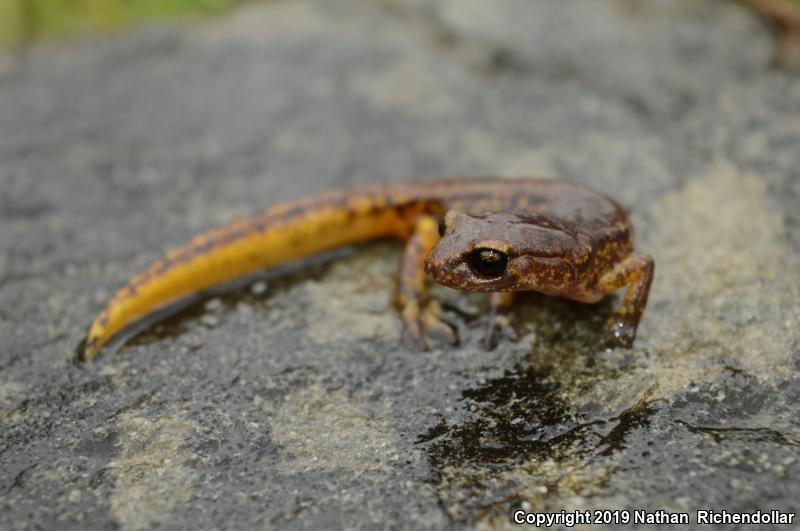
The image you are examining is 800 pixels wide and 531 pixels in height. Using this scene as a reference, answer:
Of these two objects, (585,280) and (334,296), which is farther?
(334,296)

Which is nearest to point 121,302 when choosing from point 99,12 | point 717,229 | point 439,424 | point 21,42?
point 439,424

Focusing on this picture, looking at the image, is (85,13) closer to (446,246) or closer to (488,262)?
(446,246)

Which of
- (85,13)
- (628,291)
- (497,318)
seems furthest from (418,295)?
(85,13)

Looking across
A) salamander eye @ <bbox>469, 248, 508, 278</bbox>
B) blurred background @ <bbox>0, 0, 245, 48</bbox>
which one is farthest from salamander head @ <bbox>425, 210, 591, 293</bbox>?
blurred background @ <bbox>0, 0, 245, 48</bbox>

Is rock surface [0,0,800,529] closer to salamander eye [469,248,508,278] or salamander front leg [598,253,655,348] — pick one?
salamander front leg [598,253,655,348]

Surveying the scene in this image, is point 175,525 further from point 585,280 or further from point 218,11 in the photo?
point 218,11
